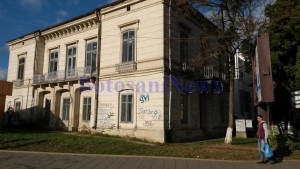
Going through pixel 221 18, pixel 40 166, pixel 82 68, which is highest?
pixel 221 18

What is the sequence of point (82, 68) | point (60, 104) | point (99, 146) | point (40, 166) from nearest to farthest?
point (40, 166), point (99, 146), point (82, 68), point (60, 104)

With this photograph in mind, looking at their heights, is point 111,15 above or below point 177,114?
above

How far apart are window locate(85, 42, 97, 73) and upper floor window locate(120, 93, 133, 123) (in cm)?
389

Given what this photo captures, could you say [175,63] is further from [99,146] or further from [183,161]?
[183,161]

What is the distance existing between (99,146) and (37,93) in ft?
43.6

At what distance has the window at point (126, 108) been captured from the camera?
57.2 ft

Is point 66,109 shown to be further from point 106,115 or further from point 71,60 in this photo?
point 106,115

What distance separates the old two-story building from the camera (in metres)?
16.5

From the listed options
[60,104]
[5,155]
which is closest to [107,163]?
[5,155]

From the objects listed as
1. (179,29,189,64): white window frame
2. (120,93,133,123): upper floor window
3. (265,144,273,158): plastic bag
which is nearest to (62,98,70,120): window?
(120,93,133,123): upper floor window

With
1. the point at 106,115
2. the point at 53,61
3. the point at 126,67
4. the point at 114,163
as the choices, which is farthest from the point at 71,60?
the point at 114,163

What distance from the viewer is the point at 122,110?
17.8 metres

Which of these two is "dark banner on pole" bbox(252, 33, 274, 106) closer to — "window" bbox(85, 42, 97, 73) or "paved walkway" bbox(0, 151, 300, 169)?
"paved walkway" bbox(0, 151, 300, 169)

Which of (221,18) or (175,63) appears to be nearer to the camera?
(221,18)
